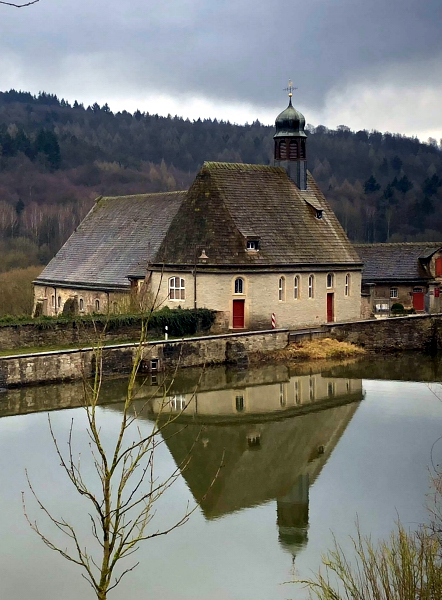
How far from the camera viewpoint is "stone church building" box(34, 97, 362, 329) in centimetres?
3488

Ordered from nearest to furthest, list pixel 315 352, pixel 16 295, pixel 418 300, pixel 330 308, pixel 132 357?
pixel 132 357, pixel 315 352, pixel 330 308, pixel 418 300, pixel 16 295

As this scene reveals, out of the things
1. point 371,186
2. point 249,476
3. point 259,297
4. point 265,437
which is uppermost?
point 371,186

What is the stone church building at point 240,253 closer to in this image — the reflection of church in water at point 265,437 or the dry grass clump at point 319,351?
the dry grass clump at point 319,351

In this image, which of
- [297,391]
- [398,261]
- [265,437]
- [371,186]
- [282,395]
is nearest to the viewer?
[265,437]

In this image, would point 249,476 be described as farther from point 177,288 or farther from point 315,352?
point 177,288

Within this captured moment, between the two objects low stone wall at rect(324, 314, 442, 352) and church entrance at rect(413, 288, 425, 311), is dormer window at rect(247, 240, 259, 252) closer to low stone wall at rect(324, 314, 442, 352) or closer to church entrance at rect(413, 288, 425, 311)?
low stone wall at rect(324, 314, 442, 352)

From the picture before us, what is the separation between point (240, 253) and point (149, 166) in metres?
97.0

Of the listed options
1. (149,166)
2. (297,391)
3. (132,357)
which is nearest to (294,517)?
(297,391)

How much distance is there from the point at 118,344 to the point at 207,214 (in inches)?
320

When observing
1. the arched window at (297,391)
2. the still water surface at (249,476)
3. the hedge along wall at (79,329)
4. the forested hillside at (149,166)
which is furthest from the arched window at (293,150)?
the forested hillside at (149,166)

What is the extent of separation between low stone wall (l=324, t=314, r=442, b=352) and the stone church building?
7.44 feet

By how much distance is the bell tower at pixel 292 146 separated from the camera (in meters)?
39.9

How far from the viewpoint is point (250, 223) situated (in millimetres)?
36094

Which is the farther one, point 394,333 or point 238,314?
point 394,333
